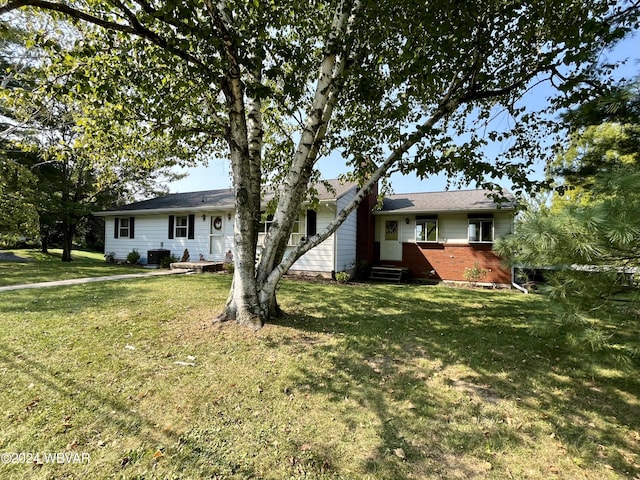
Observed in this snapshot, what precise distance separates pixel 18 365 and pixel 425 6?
23.8ft

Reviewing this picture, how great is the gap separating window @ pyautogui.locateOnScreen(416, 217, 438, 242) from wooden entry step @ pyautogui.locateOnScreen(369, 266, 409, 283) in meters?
1.52

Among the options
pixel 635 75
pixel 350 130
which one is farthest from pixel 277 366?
pixel 350 130

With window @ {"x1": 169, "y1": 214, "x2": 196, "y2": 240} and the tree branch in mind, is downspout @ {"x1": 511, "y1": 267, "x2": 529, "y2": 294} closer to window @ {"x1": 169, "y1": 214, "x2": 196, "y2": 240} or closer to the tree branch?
the tree branch

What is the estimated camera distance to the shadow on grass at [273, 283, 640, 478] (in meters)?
2.35

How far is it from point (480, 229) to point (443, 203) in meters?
1.83

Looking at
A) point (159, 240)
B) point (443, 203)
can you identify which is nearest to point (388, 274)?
point (443, 203)

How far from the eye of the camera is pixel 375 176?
5.09 metres

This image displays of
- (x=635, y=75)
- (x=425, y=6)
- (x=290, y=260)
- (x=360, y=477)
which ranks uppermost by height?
(x=425, y=6)

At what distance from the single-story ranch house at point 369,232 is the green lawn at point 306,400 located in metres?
6.70

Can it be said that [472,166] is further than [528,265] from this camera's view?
Yes

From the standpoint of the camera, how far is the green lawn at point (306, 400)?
2229mm

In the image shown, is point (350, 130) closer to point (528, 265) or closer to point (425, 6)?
point (425, 6)

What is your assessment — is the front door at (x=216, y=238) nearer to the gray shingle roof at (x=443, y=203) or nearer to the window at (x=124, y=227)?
the window at (x=124, y=227)

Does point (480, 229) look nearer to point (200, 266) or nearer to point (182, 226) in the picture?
point (200, 266)
